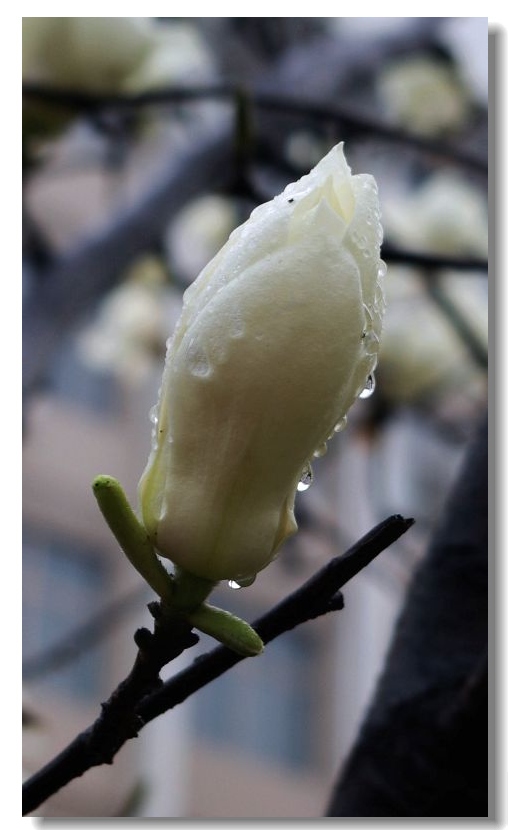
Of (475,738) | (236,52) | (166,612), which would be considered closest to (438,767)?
(475,738)

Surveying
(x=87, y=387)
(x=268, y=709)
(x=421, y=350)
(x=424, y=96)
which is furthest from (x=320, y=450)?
(x=268, y=709)

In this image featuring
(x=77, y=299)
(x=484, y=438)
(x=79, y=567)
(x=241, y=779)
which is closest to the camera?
(x=484, y=438)

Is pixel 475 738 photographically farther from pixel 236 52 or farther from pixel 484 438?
pixel 236 52

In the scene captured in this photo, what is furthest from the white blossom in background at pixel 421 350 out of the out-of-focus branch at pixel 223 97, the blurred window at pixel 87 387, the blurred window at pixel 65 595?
the blurred window at pixel 87 387

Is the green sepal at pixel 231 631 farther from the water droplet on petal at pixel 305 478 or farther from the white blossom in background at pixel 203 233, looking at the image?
the white blossom in background at pixel 203 233

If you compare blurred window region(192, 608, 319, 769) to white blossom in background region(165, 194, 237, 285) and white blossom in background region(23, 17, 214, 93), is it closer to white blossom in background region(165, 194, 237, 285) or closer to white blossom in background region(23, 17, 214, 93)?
white blossom in background region(165, 194, 237, 285)

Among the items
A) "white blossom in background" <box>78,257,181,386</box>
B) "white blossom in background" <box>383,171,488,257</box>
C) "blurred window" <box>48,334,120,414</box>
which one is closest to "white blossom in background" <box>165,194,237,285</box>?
"white blossom in background" <box>78,257,181,386</box>

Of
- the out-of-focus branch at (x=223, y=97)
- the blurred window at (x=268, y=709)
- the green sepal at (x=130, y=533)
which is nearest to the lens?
the green sepal at (x=130, y=533)
